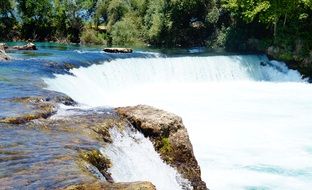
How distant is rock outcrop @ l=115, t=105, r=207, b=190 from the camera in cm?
1023

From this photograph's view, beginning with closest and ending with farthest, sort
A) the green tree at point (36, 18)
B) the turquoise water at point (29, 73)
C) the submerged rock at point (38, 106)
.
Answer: the submerged rock at point (38, 106)
the turquoise water at point (29, 73)
the green tree at point (36, 18)

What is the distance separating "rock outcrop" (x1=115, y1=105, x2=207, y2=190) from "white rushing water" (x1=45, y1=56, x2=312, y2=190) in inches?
113

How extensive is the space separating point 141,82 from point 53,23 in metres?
36.8

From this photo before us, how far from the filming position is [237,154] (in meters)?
15.7

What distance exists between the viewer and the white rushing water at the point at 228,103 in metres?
14.3

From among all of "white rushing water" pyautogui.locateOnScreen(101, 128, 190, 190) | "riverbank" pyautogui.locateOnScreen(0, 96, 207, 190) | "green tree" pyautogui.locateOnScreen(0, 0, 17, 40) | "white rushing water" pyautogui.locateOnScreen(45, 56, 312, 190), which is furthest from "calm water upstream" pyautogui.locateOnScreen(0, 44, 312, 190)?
"green tree" pyautogui.locateOnScreen(0, 0, 17, 40)

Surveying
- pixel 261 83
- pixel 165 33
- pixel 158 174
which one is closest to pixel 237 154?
pixel 158 174

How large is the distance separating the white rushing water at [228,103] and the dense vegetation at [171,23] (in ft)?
9.78

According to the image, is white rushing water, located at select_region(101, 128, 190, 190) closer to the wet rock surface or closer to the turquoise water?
the wet rock surface

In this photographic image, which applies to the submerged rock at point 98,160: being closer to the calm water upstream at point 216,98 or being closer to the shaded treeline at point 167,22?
the calm water upstream at point 216,98

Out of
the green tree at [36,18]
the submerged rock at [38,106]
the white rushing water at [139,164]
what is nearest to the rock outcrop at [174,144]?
the white rushing water at [139,164]

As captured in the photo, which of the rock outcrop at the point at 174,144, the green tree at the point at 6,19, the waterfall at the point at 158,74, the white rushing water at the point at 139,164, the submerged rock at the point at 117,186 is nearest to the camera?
the submerged rock at the point at 117,186

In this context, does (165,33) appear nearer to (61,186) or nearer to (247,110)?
(247,110)

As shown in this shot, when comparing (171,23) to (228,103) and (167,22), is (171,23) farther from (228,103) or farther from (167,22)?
(228,103)
